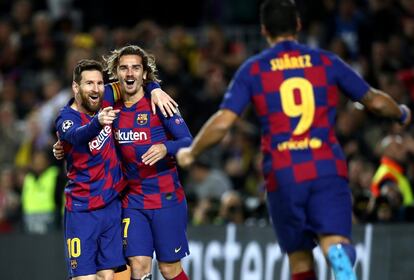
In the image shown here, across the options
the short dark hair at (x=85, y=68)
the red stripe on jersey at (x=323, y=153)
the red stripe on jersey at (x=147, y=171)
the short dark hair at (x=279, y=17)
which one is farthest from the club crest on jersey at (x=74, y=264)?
the short dark hair at (x=279, y=17)

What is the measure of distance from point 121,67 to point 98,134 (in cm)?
59

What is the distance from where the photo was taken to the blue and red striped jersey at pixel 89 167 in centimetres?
858

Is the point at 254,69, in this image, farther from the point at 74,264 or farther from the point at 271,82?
the point at 74,264

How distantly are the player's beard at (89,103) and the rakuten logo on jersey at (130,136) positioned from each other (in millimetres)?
273

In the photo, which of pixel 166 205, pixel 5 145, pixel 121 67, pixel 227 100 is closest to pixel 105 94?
pixel 121 67

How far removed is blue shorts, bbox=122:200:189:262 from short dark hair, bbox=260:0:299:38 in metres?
2.05

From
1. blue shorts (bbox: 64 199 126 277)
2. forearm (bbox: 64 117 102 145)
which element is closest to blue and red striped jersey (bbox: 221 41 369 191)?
forearm (bbox: 64 117 102 145)

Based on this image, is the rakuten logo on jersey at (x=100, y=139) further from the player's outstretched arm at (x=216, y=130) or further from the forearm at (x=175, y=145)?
the player's outstretched arm at (x=216, y=130)

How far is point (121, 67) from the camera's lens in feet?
28.3

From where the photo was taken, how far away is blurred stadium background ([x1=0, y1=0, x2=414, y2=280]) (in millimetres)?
12091

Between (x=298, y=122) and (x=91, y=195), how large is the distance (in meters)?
2.16

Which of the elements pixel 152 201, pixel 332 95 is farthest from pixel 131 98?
pixel 332 95

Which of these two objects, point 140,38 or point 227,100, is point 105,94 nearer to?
point 227,100

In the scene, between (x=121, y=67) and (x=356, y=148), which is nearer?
(x=121, y=67)
